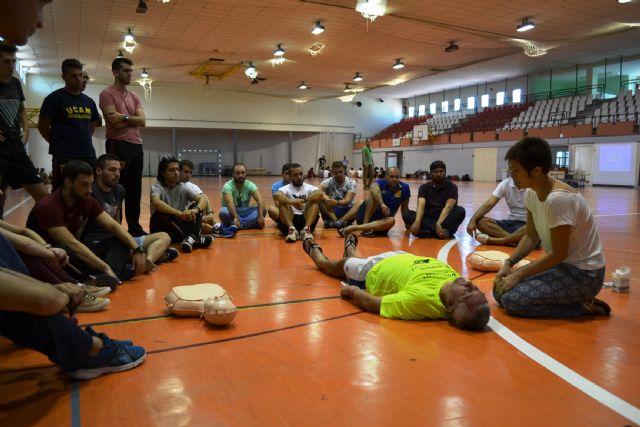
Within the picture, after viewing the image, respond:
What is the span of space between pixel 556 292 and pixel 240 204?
5300mm

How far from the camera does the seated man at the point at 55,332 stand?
1.57m

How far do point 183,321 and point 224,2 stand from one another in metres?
12.4

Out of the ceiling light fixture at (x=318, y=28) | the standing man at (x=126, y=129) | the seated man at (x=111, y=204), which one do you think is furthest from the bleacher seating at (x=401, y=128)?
the seated man at (x=111, y=204)

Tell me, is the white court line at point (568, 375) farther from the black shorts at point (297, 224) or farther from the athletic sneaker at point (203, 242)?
the black shorts at point (297, 224)

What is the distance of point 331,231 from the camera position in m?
7.29

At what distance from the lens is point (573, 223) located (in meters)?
2.88

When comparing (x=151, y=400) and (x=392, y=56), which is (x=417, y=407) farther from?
(x=392, y=56)

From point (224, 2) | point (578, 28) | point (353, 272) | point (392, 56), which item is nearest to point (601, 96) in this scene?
point (578, 28)

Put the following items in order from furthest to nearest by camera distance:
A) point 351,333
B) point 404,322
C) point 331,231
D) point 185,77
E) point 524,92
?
point 524,92 < point 185,77 < point 331,231 < point 404,322 < point 351,333

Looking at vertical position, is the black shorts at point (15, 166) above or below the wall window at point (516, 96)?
below

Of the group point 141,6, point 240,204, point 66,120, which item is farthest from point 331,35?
point 66,120

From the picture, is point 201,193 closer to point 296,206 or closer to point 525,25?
point 296,206

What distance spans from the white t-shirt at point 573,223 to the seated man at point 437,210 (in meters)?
3.39

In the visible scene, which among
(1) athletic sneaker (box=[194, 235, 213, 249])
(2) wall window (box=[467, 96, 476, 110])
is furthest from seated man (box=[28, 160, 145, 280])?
(2) wall window (box=[467, 96, 476, 110])
